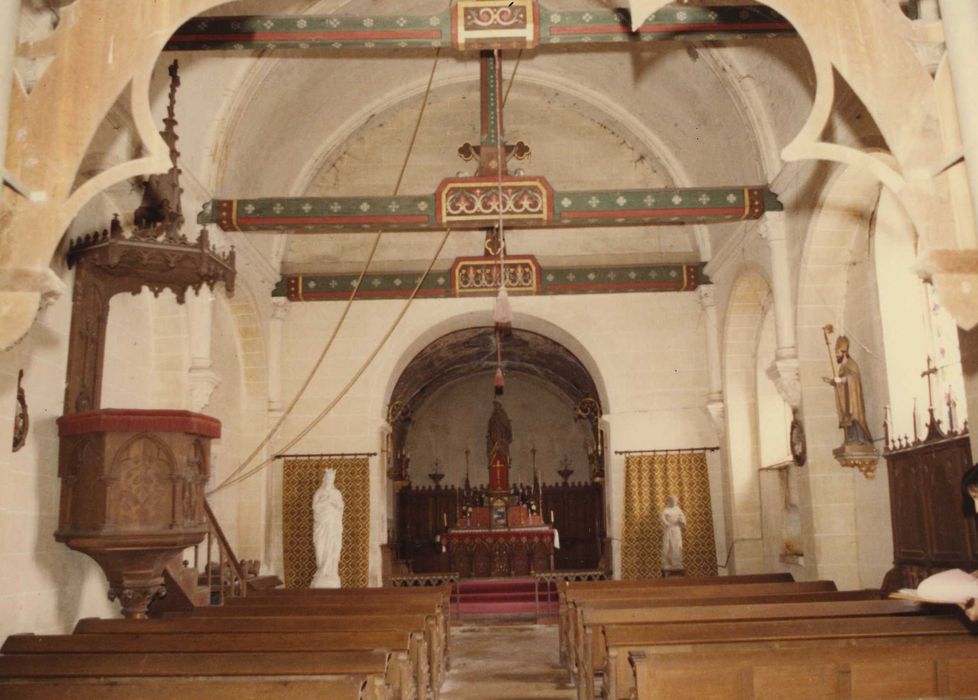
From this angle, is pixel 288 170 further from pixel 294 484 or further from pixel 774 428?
pixel 774 428

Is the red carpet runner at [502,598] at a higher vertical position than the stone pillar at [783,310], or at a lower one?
lower

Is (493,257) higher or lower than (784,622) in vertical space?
higher

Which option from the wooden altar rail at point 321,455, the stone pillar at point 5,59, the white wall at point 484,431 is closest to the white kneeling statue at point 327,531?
the wooden altar rail at point 321,455

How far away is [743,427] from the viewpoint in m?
13.8

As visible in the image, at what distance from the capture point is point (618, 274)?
14531 mm

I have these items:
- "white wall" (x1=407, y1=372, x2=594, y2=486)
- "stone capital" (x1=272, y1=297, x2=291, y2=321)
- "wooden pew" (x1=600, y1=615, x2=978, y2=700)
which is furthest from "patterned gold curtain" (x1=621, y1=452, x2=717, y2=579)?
"white wall" (x1=407, y1=372, x2=594, y2=486)

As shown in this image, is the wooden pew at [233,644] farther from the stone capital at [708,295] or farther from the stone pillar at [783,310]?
the stone capital at [708,295]

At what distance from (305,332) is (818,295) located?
7745 millimetres

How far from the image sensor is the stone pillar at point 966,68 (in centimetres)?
445

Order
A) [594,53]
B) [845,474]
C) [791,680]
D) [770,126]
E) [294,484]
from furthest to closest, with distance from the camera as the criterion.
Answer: [294,484] < [594,53] < [770,126] < [845,474] < [791,680]

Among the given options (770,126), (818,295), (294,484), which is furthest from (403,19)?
(294,484)

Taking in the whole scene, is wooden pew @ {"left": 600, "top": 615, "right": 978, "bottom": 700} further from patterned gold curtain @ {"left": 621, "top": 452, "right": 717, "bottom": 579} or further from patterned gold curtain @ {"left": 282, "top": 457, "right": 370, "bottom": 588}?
patterned gold curtain @ {"left": 282, "top": 457, "right": 370, "bottom": 588}

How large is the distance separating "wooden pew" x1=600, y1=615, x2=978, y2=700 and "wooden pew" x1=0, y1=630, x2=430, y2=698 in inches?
51.6

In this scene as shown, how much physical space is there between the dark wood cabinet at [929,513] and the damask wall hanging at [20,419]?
7158mm
